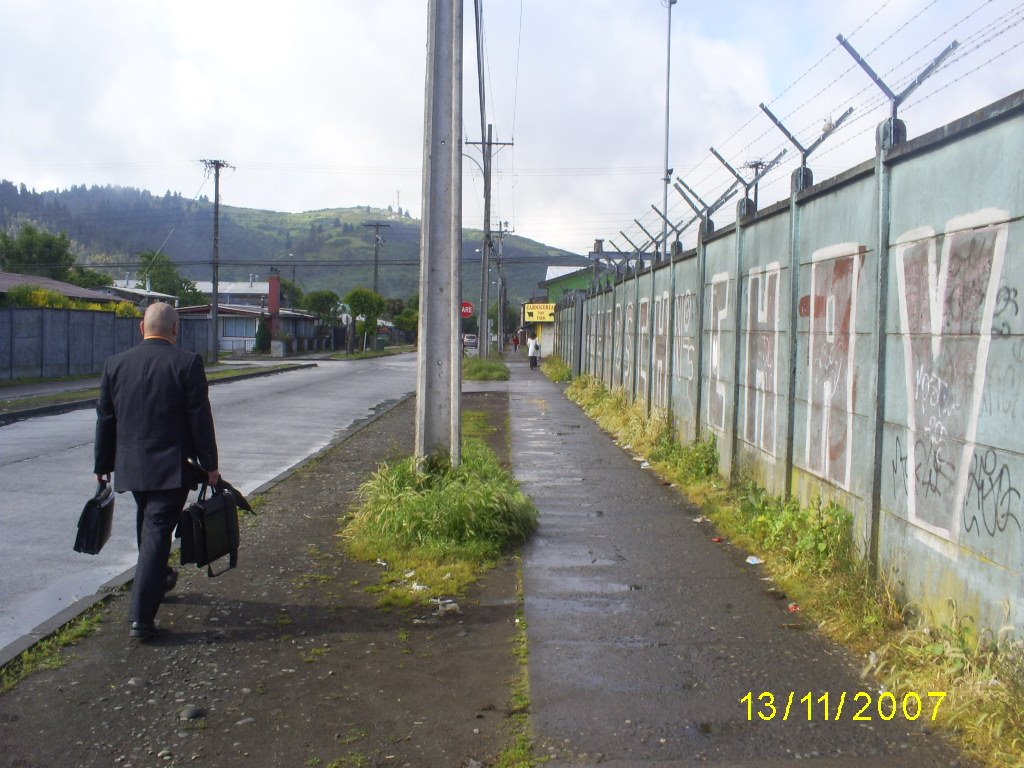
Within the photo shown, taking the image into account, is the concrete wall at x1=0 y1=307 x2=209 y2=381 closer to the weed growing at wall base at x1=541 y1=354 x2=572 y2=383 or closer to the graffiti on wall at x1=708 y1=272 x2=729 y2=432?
the weed growing at wall base at x1=541 y1=354 x2=572 y2=383

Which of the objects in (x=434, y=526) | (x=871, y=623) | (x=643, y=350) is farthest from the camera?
(x=643, y=350)

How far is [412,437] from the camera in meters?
14.5

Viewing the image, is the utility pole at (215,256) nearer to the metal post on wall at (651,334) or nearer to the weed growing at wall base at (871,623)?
the metal post on wall at (651,334)

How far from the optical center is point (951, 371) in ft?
14.8

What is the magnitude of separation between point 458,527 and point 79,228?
553 feet

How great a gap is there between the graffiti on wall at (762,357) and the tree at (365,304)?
188 ft

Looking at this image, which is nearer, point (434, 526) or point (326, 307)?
point (434, 526)

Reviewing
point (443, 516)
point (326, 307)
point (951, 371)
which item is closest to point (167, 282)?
point (326, 307)

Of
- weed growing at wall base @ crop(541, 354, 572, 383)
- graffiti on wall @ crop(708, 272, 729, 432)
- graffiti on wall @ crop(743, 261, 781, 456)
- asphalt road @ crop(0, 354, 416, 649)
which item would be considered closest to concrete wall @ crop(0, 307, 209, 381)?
asphalt road @ crop(0, 354, 416, 649)

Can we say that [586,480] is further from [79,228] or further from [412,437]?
[79,228]

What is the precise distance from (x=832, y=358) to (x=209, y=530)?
397 centimetres

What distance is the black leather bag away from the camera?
5.20m

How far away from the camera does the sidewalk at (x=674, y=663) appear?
148 inches

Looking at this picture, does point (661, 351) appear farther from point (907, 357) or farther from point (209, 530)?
point (209, 530)
